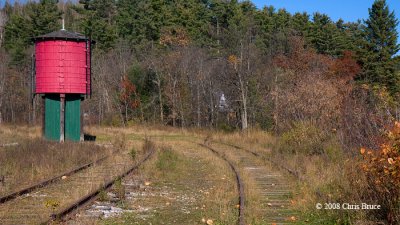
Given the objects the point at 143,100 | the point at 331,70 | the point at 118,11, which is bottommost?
the point at 143,100

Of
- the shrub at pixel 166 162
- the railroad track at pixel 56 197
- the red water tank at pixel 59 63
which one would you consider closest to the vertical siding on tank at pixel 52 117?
the red water tank at pixel 59 63

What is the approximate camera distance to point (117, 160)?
58.5 ft

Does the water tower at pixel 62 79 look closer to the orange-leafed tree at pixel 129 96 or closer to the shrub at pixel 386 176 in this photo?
the shrub at pixel 386 176

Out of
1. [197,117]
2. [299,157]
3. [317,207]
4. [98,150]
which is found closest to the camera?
[317,207]

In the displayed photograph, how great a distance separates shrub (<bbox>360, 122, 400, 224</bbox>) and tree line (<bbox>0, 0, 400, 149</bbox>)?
944 inches

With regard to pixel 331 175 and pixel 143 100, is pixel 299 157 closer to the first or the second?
pixel 331 175

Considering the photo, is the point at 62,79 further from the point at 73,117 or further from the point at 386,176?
the point at 386,176

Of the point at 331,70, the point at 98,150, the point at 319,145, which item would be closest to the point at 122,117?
the point at 331,70

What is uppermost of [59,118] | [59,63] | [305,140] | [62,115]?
[59,63]

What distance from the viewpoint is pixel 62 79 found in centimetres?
2445

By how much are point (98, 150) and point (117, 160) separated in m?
2.70

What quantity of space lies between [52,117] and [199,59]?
1088 inches

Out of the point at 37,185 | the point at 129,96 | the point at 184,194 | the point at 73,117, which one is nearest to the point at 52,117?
the point at 73,117

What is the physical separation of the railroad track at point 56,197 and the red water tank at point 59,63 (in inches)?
395
